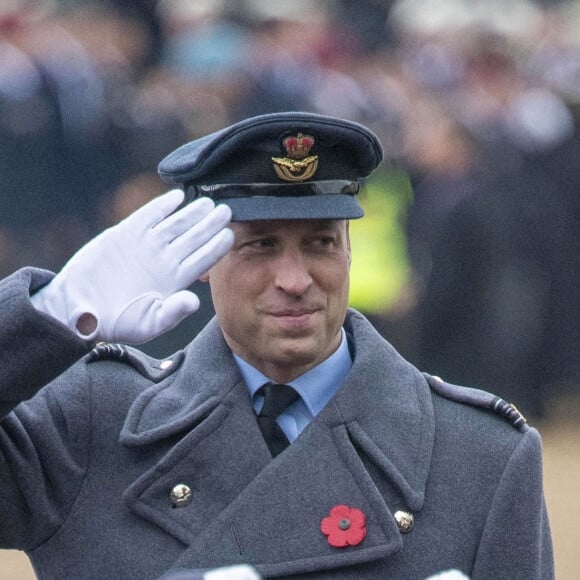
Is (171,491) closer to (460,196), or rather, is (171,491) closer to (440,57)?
(460,196)

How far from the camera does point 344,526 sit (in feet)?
14.1

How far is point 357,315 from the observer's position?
4684 millimetres

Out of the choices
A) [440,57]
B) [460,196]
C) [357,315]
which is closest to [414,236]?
[460,196]

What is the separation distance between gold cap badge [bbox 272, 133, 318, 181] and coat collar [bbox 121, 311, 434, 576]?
0.41 metres

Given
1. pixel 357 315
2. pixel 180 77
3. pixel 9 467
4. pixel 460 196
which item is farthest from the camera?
pixel 180 77

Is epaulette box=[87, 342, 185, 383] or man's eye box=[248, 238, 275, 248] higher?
man's eye box=[248, 238, 275, 248]

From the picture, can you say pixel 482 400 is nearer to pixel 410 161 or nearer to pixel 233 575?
pixel 233 575

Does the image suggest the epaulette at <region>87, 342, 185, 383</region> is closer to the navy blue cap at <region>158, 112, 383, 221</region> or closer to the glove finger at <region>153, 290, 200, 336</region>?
the navy blue cap at <region>158, 112, 383, 221</region>

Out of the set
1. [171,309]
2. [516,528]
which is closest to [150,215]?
[171,309]

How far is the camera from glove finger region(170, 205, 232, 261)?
4.06 metres

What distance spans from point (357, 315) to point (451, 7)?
26.9 feet

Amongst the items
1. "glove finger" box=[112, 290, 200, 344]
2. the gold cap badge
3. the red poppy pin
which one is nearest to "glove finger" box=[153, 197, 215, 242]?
"glove finger" box=[112, 290, 200, 344]

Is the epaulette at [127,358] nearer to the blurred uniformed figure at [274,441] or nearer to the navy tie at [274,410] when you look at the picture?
the blurred uniformed figure at [274,441]

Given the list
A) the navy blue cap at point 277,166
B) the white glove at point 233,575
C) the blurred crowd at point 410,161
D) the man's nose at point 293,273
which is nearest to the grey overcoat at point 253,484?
the man's nose at point 293,273
